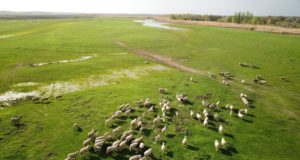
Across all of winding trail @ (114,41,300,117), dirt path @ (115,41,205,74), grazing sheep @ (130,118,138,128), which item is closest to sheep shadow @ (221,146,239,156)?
grazing sheep @ (130,118,138,128)

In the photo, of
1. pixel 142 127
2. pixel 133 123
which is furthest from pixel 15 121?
pixel 142 127

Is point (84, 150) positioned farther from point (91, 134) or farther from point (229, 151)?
point (229, 151)

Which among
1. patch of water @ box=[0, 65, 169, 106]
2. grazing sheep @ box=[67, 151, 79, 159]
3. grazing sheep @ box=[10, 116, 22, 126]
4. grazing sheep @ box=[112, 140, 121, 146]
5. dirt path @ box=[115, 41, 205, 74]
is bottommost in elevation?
grazing sheep @ box=[67, 151, 79, 159]

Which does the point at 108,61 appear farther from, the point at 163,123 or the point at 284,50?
the point at 284,50

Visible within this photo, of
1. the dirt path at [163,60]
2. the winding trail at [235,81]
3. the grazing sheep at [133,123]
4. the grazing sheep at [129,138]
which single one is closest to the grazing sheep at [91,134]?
the grazing sheep at [129,138]

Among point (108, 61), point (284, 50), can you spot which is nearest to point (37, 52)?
point (108, 61)

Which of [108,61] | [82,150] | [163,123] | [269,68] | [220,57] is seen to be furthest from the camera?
[220,57]

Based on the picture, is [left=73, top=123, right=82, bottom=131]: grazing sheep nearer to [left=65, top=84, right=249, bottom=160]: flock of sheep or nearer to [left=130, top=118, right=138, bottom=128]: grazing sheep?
[left=65, top=84, right=249, bottom=160]: flock of sheep
